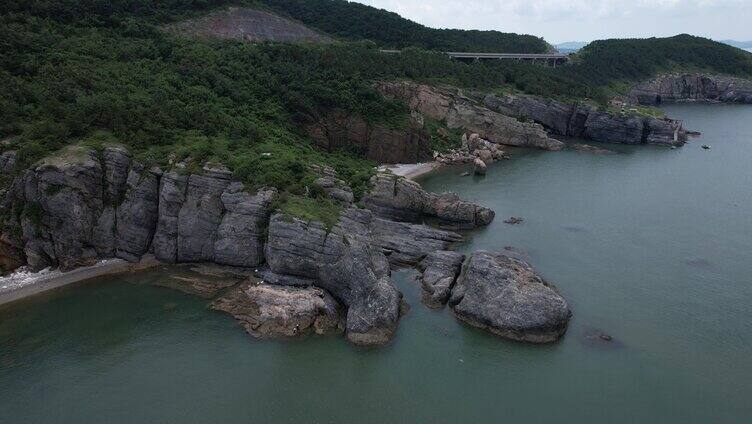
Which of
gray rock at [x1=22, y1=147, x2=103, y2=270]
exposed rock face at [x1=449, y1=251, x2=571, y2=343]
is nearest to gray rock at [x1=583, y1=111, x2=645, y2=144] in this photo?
exposed rock face at [x1=449, y1=251, x2=571, y2=343]

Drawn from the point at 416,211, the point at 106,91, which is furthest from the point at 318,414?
the point at 106,91

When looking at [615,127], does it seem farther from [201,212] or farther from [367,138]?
[201,212]

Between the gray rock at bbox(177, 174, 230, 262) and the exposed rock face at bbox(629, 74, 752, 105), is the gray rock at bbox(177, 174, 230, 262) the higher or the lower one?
the lower one

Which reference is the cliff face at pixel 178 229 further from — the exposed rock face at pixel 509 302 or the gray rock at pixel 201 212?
the exposed rock face at pixel 509 302

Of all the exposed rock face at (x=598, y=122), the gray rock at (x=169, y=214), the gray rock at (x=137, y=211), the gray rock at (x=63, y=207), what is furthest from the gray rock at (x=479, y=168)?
the gray rock at (x=63, y=207)

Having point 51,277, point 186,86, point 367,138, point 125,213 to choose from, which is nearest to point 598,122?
point 367,138

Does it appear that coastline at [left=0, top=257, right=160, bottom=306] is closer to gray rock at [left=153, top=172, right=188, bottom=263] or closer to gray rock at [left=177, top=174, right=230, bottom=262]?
gray rock at [left=153, top=172, right=188, bottom=263]
